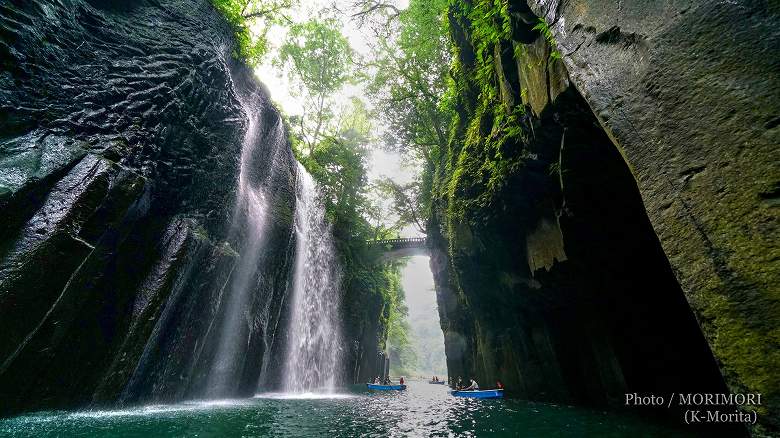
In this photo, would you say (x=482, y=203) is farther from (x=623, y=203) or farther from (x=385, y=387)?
(x=385, y=387)

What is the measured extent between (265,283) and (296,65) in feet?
57.1

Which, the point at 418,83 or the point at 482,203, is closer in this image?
the point at 482,203

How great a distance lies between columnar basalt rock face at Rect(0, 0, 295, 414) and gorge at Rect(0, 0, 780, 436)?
1.7 inches

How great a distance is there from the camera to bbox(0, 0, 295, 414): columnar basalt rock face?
19.8 feet

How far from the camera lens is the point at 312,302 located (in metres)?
18.5

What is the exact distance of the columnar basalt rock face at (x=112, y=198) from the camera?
6.04 m

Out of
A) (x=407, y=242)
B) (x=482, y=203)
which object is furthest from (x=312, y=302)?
(x=407, y=242)

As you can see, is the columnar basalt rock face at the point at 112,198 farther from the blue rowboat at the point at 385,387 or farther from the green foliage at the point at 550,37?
the blue rowboat at the point at 385,387

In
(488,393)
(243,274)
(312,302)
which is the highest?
(312,302)

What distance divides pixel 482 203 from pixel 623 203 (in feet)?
13.0

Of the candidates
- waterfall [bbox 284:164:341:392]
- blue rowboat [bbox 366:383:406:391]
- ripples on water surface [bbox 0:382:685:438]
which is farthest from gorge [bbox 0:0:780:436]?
blue rowboat [bbox 366:383:406:391]

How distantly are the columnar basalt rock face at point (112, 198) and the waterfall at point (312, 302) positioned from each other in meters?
5.74

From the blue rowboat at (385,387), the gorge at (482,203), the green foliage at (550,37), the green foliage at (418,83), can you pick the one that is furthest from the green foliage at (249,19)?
the blue rowboat at (385,387)

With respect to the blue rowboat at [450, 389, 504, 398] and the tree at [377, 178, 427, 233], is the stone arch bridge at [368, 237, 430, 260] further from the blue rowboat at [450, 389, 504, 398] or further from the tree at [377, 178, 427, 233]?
the blue rowboat at [450, 389, 504, 398]
